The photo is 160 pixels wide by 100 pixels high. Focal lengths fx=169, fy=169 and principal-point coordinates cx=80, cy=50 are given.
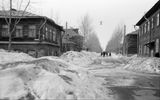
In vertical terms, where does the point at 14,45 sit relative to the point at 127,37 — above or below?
below

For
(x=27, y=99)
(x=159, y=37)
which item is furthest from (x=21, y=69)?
(x=159, y=37)

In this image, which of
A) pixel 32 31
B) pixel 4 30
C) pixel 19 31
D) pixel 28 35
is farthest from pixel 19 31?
pixel 4 30

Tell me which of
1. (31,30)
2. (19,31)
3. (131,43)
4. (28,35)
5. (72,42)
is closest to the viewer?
(28,35)

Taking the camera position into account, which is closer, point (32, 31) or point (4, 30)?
point (32, 31)

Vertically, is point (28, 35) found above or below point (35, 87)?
above

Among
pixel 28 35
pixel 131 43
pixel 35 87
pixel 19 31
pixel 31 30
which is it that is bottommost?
pixel 35 87

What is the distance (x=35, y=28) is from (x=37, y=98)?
67.4 ft

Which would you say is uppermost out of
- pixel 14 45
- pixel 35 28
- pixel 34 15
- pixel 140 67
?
pixel 34 15

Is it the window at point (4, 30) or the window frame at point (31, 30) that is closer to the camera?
the window frame at point (31, 30)

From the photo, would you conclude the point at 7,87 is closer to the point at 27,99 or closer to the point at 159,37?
the point at 27,99

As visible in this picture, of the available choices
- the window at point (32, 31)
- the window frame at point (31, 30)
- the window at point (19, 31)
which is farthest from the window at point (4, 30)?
the window at point (32, 31)

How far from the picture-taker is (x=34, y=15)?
24.2m

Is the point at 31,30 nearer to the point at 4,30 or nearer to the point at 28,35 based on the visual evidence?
the point at 28,35

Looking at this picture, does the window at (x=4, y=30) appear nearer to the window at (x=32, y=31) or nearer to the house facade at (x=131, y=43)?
the window at (x=32, y=31)
